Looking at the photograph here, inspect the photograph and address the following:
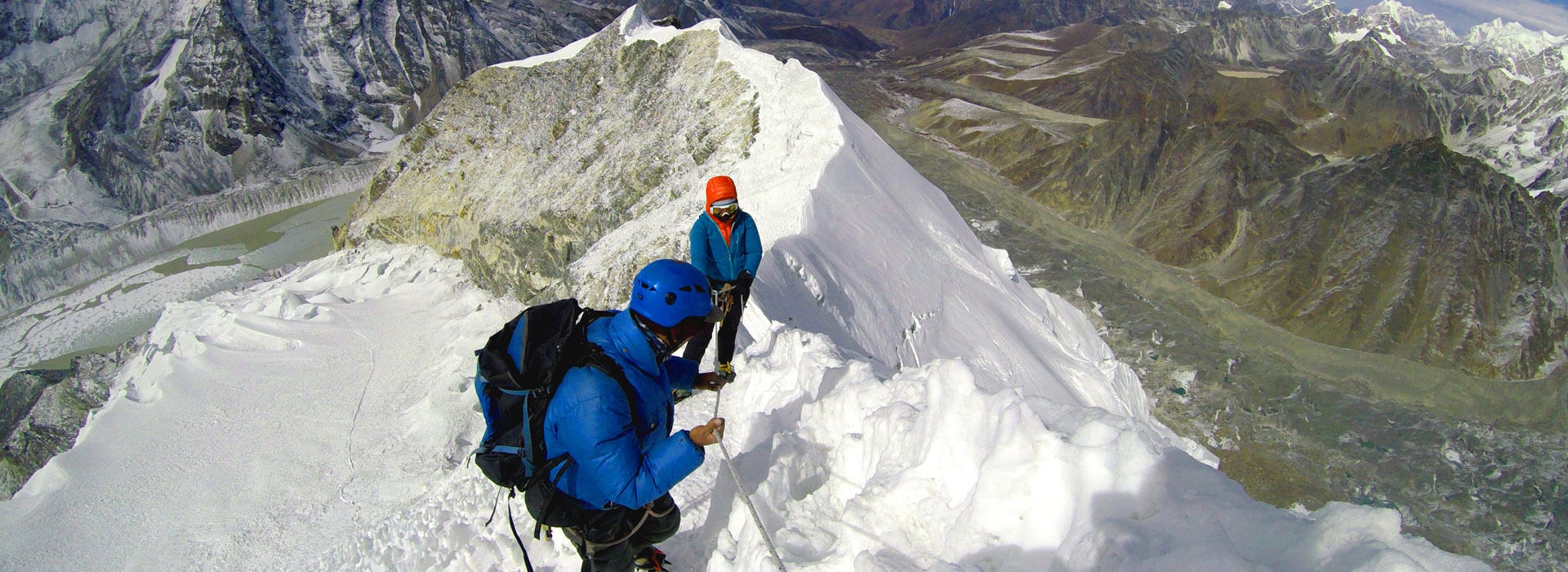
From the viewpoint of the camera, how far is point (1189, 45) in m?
Result: 83.4

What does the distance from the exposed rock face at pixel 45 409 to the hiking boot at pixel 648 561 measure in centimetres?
1864

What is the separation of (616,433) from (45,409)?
71.7ft

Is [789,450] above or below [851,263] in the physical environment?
above

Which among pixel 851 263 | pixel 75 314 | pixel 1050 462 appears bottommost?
pixel 75 314

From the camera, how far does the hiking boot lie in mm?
3426

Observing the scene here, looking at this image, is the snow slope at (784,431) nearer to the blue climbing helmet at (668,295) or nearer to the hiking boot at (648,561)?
the hiking boot at (648,561)

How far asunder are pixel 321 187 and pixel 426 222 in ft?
144

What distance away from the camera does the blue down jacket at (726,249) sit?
5.94 m

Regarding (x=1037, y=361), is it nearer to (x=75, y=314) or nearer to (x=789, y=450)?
(x=789, y=450)

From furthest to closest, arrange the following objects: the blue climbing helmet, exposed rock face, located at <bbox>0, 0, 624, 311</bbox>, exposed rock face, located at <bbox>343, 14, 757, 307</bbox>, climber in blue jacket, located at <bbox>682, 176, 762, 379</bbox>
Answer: exposed rock face, located at <bbox>0, 0, 624, 311</bbox>, exposed rock face, located at <bbox>343, 14, 757, 307</bbox>, climber in blue jacket, located at <bbox>682, 176, 762, 379</bbox>, the blue climbing helmet

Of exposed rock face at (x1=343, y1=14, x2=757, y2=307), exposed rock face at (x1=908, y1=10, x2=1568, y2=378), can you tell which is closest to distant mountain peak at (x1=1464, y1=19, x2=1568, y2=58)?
exposed rock face at (x1=908, y1=10, x2=1568, y2=378)

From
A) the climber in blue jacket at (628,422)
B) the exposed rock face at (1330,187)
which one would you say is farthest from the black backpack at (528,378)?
the exposed rock face at (1330,187)

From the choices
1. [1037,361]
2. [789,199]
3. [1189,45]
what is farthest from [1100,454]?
[1189,45]

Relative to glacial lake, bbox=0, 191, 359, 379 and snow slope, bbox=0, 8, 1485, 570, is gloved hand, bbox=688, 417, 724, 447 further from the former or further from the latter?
glacial lake, bbox=0, 191, 359, 379
